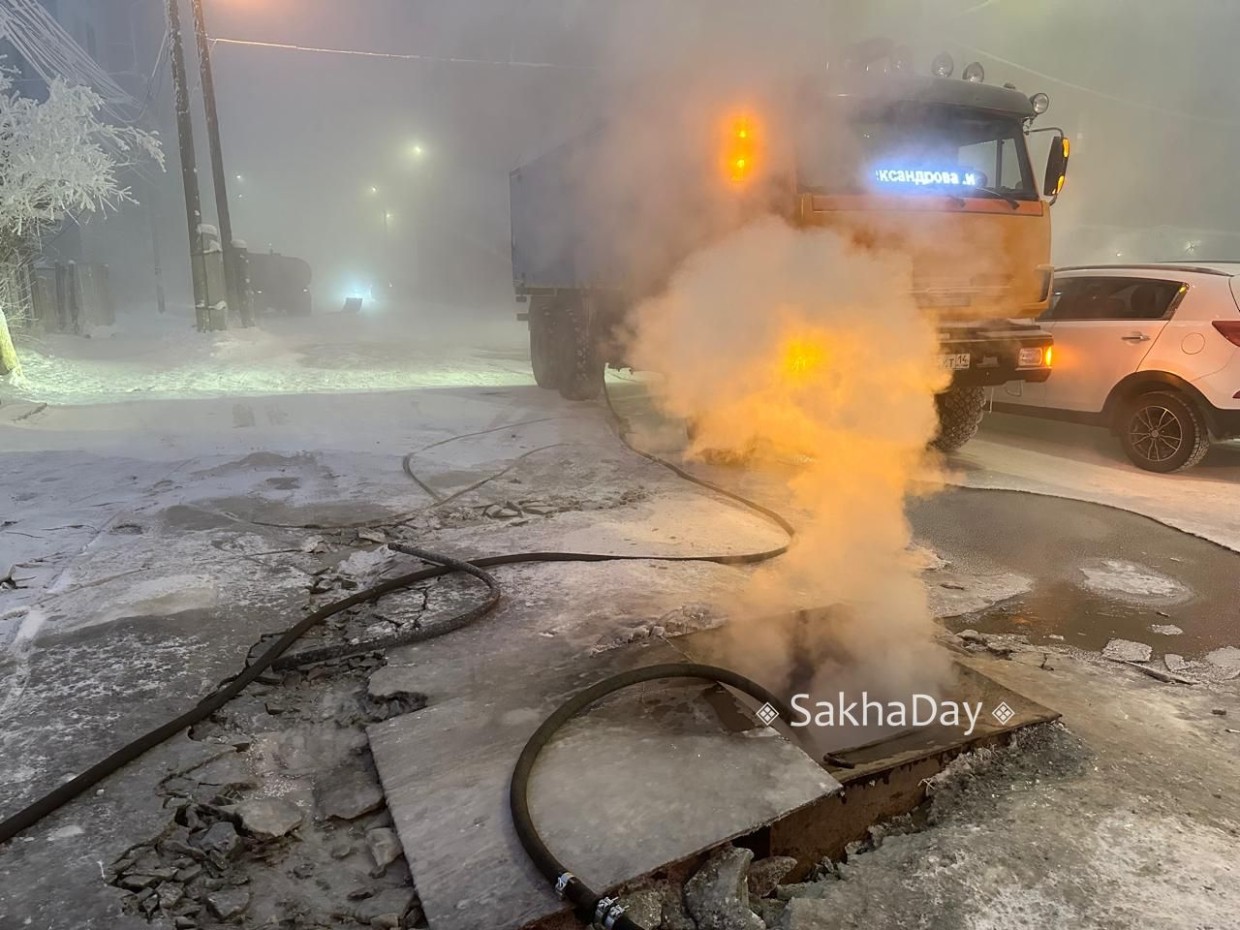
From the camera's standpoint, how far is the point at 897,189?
5766mm

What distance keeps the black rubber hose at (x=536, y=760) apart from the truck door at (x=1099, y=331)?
5.79 meters

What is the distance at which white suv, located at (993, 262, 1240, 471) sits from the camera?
621 cm

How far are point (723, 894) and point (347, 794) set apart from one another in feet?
4.03

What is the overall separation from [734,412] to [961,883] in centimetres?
455

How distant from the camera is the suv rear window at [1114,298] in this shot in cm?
666

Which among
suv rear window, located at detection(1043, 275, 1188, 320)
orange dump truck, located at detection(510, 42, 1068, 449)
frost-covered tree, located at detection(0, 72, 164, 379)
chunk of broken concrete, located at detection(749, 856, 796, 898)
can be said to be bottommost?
chunk of broken concrete, located at detection(749, 856, 796, 898)

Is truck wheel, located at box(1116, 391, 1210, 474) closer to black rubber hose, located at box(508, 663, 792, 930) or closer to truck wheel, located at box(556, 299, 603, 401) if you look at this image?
truck wheel, located at box(556, 299, 603, 401)

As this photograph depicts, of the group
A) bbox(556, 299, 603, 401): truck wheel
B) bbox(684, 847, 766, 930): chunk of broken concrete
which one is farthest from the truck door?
bbox(684, 847, 766, 930): chunk of broken concrete

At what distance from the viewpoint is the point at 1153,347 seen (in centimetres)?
663

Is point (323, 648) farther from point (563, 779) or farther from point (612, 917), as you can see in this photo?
point (612, 917)

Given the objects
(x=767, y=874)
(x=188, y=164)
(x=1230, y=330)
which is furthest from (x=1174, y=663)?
(x=188, y=164)

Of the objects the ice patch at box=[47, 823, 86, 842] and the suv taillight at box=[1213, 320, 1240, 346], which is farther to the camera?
the suv taillight at box=[1213, 320, 1240, 346]

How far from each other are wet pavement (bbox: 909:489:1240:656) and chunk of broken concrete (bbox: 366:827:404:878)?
276 cm

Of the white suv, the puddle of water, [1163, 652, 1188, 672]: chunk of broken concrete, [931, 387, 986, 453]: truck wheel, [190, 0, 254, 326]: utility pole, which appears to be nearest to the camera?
[1163, 652, 1188, 672]: chunk of broken concrete
